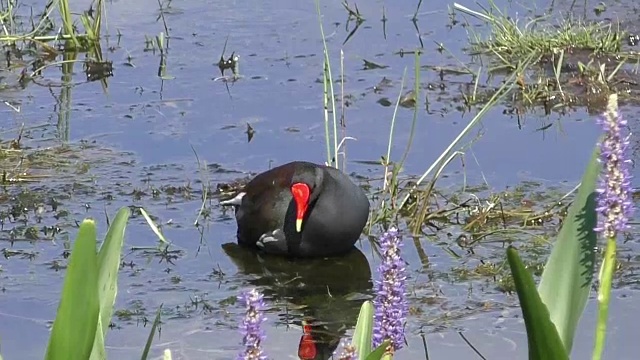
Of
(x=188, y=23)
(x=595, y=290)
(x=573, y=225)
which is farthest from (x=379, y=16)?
(x=573, y=225)

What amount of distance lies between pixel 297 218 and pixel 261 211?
219 millimetres

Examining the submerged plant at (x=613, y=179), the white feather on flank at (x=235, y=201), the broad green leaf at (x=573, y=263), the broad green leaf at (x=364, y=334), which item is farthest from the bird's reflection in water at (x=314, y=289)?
the submerged plant at (x=613, y=179)

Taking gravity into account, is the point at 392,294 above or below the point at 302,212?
above

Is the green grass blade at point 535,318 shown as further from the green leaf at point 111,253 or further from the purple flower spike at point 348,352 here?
the green leaf at point 111,253

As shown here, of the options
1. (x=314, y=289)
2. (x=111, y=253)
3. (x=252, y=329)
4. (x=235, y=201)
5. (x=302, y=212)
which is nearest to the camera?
(x=252, y=329)

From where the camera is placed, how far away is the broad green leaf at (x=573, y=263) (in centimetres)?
205

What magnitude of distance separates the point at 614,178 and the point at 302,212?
4.35 meters

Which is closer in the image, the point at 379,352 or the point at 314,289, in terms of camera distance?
the point at 379,352

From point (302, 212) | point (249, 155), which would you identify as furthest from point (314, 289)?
point (249, 155)

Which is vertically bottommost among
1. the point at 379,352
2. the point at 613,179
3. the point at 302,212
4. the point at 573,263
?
the point at 302,212

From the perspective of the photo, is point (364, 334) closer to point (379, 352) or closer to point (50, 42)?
point (379, 352)

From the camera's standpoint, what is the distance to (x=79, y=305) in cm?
204

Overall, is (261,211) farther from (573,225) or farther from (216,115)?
(573,225)

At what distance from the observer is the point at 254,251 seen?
20.5ft
